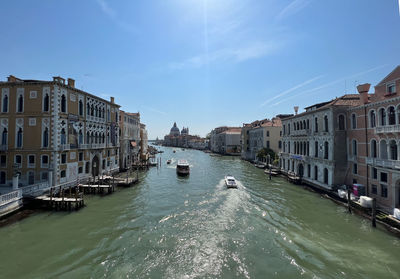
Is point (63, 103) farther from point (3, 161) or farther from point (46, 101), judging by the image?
point (3, 161)

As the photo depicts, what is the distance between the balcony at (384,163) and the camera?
16089 mm

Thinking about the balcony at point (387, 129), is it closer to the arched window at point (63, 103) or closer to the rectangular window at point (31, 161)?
the arched window at point (63, 103)

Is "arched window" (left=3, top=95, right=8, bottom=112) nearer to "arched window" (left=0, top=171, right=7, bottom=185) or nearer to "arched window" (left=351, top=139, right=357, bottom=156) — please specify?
"arched window" (left=0, top=171, right=7, bottom=185)

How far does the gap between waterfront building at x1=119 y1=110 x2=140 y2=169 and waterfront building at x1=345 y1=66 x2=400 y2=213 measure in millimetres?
37471

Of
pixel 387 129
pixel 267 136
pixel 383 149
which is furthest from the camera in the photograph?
pixel 267 136

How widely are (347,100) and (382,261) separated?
20.0 metres

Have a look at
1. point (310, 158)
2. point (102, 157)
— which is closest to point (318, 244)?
point (310, 158)

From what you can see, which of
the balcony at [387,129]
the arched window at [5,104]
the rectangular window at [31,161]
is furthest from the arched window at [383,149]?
the arched window at [5,104]

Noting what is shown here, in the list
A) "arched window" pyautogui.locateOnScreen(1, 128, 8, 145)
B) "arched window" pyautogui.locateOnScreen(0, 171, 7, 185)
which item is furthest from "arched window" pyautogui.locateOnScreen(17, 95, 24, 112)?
"arched window" pyautogui.locateOnScreen(0, 171, 7, 185)

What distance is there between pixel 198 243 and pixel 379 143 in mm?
19592

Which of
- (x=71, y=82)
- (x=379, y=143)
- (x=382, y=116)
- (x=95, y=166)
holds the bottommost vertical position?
(x=95, y=166)

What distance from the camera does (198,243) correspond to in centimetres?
1263

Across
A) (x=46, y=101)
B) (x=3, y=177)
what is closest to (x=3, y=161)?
(x=3, y=177)

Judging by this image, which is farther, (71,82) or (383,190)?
(71,82)
